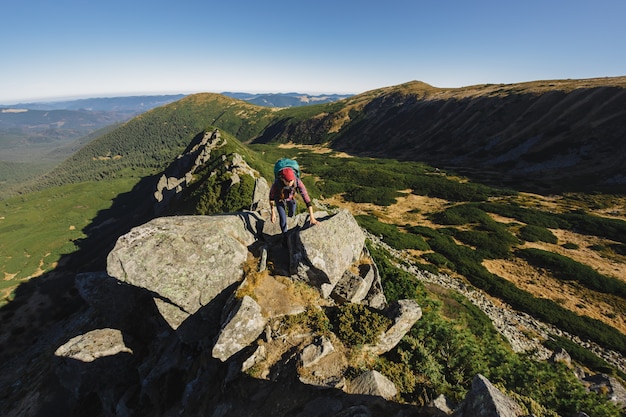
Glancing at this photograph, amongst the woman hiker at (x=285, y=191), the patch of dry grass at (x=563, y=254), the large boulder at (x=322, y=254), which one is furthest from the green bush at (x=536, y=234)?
the woman hiker at (x=285, y=191)

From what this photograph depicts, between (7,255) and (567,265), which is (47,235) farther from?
(567,265)

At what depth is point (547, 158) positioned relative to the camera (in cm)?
8638

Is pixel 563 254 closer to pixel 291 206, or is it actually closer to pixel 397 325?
pixel 397 325

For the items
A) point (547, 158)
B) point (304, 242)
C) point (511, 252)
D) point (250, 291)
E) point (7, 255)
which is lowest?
point (7, 255)

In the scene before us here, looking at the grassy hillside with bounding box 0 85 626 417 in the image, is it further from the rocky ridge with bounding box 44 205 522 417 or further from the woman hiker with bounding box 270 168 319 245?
the woman hiker with bounding box 270 168 319 245

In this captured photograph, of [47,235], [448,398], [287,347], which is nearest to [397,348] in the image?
[448,398]

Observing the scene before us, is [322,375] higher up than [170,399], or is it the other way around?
[322,375]

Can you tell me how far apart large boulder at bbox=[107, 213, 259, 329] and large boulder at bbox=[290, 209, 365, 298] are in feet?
10.9

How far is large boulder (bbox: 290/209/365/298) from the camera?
42.2ft

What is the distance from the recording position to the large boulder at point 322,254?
42.2 feet

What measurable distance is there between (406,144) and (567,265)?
4608 inches

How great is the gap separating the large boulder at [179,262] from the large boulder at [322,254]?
10.9ft

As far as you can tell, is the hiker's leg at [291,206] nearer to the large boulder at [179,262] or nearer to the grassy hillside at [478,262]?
the large boulder at [179,262]

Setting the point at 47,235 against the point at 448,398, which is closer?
the point at 448,398
